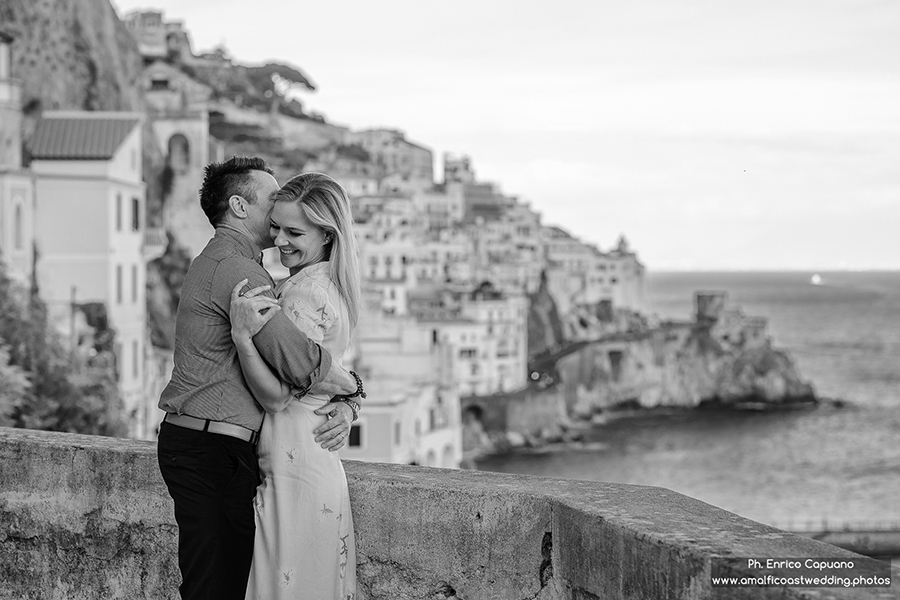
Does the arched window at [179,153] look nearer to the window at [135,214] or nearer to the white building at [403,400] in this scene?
the white building at [403,400]

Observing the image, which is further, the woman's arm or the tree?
the tree

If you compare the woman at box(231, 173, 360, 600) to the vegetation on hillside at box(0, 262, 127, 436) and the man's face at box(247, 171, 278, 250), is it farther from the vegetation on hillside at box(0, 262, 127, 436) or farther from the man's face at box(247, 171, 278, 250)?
the vegetation on hillside at box(0, 262, 127, 436)

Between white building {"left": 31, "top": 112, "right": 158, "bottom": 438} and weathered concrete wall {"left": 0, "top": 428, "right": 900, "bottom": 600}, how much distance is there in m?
27.7

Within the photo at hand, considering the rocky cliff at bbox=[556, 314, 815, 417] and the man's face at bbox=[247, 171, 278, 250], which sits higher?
the man's face at bbox=[247, 171, 278, 250]

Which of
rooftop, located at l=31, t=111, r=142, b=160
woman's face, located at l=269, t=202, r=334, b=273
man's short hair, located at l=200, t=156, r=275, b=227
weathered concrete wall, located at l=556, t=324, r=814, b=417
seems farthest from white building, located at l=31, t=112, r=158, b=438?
weathered concrete wall, located at l=556, t=324, r=814, b=417

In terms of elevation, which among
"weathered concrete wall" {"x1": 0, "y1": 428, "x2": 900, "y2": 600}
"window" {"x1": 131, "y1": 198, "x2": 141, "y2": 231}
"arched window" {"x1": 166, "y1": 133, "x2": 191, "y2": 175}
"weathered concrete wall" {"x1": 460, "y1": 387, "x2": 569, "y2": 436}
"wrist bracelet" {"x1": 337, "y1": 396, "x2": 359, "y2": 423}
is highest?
"arched window" {"x1": 166, "y1": 133, "x2": 191, "y2": 175}

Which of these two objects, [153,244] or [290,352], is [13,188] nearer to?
[153,244]

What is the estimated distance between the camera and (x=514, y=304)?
90.6 m

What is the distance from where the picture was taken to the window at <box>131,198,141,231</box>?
3547cm

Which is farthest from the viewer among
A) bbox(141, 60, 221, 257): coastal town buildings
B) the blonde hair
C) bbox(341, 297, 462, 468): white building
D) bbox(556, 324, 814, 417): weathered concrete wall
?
bbox(556, 324, 814, 417): weathered concrete wall

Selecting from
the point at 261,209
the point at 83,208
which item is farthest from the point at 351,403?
the point at 83,208

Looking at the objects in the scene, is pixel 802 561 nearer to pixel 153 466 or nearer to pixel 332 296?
pixel 332 296

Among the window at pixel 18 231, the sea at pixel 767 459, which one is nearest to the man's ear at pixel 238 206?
the window at pixel 18 231

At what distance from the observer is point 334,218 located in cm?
488
